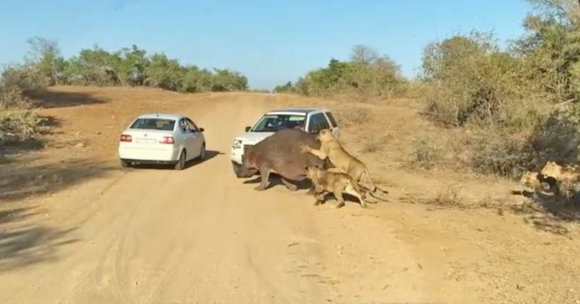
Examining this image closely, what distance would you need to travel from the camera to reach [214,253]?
28.3 ft

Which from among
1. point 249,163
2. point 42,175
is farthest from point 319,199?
point 42,175

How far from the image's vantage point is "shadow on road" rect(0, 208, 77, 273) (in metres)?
8.20

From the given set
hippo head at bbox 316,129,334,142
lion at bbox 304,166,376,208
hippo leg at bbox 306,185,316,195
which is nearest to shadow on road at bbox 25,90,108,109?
hippo leg at bbox 306,185,316,195

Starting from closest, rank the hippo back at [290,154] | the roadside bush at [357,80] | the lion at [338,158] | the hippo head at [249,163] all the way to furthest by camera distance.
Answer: the lion at [338,158]
the hippo back at [290,154]
the hippo head at [249,163]
the roadside bush at [357,80]

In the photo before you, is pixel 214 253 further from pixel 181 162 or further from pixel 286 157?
pixel 181 162

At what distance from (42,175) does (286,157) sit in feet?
20.4

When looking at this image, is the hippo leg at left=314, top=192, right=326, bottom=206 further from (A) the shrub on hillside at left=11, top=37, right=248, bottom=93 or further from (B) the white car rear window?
(A) the shrub on hillside at left=11, top=37, right=248, bottom=93

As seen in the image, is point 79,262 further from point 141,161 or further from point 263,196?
point 141,161

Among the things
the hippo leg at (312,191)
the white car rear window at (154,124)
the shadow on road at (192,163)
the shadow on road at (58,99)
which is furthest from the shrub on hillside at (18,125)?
the hippo leg at (312,191)

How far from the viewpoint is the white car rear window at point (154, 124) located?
17.9 m

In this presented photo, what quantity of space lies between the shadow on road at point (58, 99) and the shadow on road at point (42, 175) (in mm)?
18119

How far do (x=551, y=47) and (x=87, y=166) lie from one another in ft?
39.7

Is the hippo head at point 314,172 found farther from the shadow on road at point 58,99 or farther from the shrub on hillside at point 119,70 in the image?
the shrub on hillside at point 119,70

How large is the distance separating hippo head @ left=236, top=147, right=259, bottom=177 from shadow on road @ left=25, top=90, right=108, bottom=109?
2335cm
